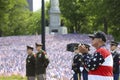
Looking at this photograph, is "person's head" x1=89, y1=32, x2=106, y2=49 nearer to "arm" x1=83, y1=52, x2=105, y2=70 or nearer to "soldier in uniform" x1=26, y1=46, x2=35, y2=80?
"arm" x1=83, y1=52, x2=105, y2=70

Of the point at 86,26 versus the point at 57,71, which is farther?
the point at 86,26

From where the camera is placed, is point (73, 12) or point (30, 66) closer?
point (30, 66)

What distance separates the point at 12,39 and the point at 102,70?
137 feet

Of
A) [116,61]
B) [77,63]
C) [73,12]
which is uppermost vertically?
[77,63]

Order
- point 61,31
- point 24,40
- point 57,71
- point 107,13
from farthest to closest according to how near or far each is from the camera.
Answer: point 61,31, point 107,13, point 24,40, point 57,71

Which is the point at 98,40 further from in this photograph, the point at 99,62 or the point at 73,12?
the point at 73,12

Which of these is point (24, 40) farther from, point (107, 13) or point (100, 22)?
point (100, 22)

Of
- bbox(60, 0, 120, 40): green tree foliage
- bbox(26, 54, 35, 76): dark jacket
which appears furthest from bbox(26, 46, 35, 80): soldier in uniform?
bbox(60, 0, 120, 40): green tree foliage

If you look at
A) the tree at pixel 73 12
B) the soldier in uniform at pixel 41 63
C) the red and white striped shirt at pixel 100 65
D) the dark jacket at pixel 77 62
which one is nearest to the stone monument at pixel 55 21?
the tree at pixel 73 12

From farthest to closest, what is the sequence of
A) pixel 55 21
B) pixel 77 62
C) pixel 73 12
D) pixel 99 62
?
1. pixel 73 12
2. pixel 55 21
3. pixel 77 62
4. pixel 99 62

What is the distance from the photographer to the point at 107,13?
168ft

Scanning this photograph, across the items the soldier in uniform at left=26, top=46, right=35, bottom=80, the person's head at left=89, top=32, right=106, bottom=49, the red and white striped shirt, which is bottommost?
the soldier in uniform at left=26, top=46, right=35, bottom=80

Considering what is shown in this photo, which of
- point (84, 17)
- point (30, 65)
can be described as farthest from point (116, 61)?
point (84, 17)

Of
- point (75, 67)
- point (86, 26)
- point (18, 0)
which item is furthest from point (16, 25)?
point (75, 67)
